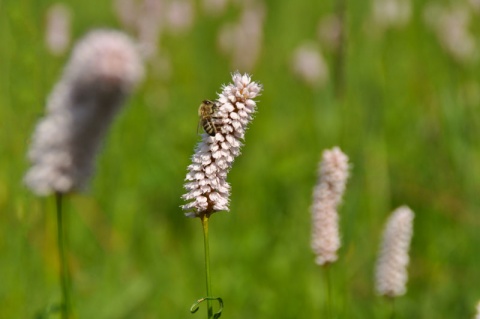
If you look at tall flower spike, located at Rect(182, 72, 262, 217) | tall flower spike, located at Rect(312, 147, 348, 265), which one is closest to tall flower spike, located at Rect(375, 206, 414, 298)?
tall flower spike, located at Rect(312, 147, 348, 265)

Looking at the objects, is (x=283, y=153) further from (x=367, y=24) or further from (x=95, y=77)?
(x=95, y=77)

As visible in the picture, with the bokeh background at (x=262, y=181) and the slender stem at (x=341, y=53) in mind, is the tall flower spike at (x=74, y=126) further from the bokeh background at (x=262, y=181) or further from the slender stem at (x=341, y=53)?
the slender stem at (x=341, y=53)

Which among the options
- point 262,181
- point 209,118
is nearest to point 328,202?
point 209,118

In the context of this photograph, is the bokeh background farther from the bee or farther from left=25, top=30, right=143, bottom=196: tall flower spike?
the bee

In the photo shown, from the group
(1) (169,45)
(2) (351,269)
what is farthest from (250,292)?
(1) (169,45)

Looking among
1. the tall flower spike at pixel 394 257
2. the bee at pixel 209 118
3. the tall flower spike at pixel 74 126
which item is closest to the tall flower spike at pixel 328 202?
the tall flower spike at pixel 394 257

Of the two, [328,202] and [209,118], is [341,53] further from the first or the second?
[209,118]
